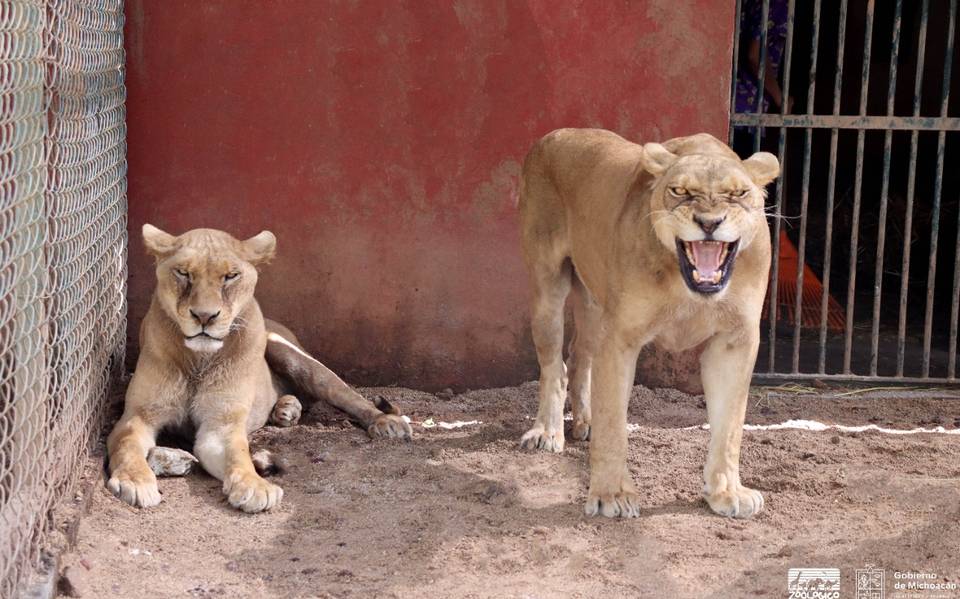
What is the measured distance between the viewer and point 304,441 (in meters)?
5.92

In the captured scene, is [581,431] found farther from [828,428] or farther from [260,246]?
[260,246]

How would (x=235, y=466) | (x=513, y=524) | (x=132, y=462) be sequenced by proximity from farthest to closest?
(x=235, y=466) → (x=132, y=462) → (x=513, y=524)

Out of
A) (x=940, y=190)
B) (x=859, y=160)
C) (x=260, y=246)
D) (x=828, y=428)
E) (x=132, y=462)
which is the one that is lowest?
(x=828, y=428)

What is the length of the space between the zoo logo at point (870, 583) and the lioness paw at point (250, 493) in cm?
224

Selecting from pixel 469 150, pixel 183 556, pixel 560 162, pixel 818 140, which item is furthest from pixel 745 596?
pixel 818 140

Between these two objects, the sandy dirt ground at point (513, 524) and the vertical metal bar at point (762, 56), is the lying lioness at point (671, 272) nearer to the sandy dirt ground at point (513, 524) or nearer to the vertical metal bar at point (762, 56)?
the sandy dirt ground at point (513, 524)

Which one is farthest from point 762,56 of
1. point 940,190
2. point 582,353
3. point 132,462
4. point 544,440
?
point 132,462

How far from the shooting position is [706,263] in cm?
451

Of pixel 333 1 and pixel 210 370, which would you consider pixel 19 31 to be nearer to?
pixel 210 370

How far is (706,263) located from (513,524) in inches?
49.2

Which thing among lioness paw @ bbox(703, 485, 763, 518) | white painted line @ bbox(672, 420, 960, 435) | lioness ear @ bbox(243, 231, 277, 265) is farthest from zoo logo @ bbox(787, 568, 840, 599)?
lioness ear @ bbox(243, 231, 277, 265)

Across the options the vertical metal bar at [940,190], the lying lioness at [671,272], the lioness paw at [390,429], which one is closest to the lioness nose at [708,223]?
the lying lioness at [671,272]

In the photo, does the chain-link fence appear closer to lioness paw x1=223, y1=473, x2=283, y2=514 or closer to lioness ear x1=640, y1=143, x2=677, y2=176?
lioness paw x1=223, y1=473, x2=283, y2=514

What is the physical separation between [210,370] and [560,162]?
1.85 metres
